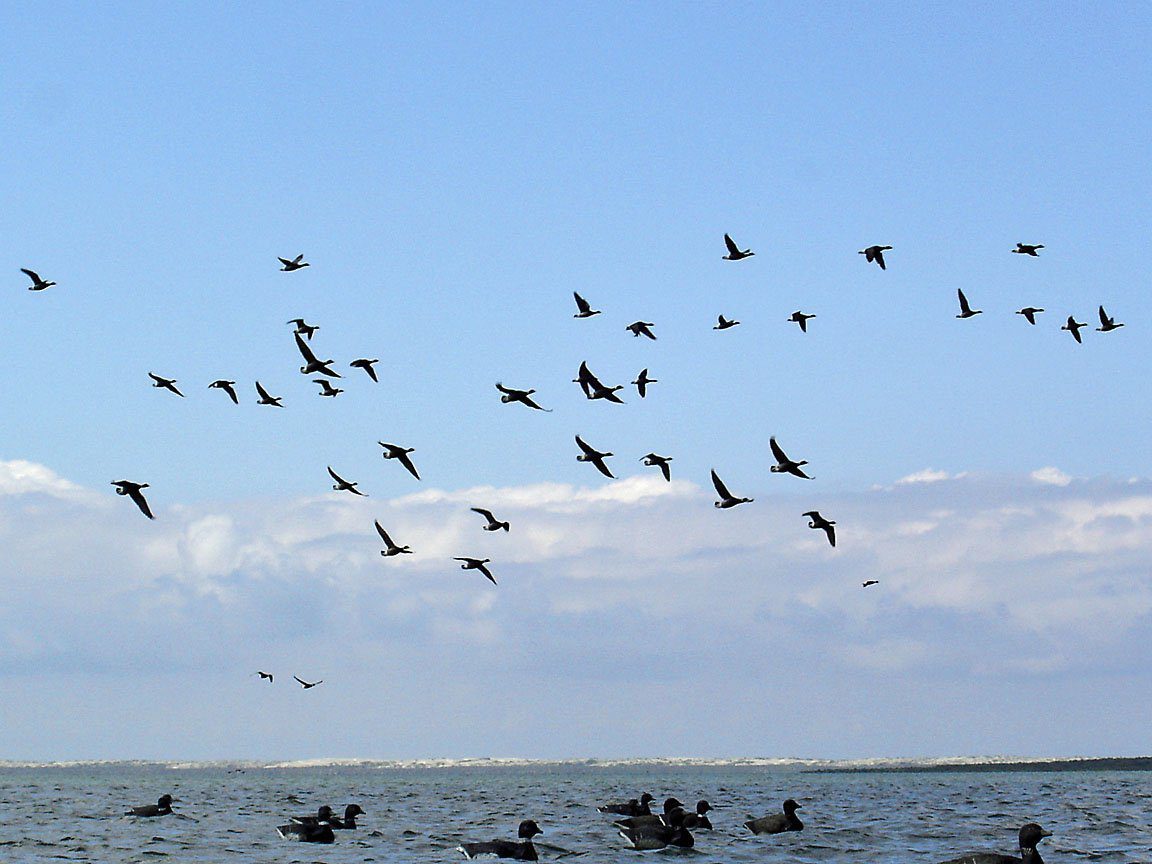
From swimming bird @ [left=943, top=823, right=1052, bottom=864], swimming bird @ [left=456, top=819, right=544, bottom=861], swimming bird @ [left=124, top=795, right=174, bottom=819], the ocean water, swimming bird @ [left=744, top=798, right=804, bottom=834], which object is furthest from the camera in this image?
swimming bird @ [left=124, top=795, right=174, bottom=819]

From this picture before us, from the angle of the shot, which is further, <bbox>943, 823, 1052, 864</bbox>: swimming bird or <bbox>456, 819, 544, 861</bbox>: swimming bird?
<bbox>456, 819, 544, 861</bbox>: swimming bird

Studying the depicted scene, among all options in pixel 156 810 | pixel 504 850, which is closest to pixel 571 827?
pixel 504 850

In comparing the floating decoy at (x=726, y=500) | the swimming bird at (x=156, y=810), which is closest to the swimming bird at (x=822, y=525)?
the floating decoy at (x=726, y=500)

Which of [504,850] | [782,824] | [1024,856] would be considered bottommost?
[1024,856]

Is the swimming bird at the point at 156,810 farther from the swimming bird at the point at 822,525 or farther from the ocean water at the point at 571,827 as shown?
the swimming bird at the point at 822,525

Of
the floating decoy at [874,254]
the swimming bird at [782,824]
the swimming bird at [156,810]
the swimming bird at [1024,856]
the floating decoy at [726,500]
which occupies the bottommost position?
the swimming bird at [1024,856]

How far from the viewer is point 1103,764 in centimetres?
18712

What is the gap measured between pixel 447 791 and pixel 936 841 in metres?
62.4

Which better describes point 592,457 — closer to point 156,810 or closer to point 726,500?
point 726,500

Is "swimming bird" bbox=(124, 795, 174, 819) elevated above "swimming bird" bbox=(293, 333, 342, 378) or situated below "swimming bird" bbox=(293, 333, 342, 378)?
below

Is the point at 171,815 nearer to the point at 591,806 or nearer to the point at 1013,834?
the point at 591,806

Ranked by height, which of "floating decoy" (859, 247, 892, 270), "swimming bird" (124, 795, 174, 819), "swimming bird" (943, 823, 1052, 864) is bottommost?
"swimming bird" (943, 823, 1052, 864)

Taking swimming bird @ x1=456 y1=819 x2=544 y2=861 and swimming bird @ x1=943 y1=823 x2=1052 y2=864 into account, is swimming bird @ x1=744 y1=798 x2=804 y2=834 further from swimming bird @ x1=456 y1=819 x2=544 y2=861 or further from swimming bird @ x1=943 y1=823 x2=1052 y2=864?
swimming bird @ x1=943 y1=823 x2=1052 y2=864

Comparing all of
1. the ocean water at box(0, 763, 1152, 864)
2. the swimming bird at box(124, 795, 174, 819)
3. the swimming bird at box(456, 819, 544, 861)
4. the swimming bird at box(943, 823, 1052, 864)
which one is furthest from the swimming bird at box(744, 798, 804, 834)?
the swimming bird at box(124, 795, 174, 819)
